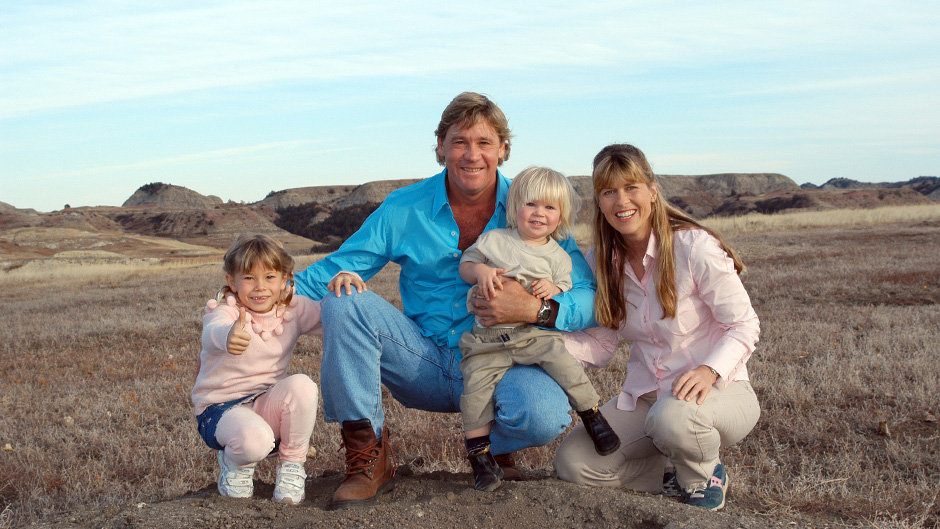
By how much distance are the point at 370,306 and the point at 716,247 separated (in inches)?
67.9

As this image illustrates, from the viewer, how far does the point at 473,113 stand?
12.1 feet

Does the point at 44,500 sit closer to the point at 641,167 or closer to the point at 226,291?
the point at 226,291

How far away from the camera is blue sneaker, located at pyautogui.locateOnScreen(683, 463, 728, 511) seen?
323 cm

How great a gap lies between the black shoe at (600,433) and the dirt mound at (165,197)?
74.1 m

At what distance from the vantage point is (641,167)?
3.38m

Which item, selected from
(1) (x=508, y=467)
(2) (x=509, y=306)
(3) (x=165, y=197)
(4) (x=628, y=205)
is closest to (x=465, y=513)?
(1) (x=508, y=467)

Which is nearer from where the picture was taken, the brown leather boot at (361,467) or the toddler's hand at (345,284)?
the brown leather boot at (361,467)

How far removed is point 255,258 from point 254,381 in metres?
0.62

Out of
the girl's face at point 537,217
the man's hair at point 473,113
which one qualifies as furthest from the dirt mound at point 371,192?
the girl's face at point 537,217

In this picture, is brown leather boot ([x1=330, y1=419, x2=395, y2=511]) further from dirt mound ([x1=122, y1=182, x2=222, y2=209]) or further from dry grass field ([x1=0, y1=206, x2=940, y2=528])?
dirt mound ([x1=122, y1=182, x2=222, y2=209])

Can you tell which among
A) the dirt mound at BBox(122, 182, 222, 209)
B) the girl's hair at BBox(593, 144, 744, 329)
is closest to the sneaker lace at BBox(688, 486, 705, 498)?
the girl's hair at BBox(593, 144, 744, 329)

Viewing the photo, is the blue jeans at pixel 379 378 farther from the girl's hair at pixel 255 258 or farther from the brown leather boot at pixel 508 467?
the girl's hair at pixel 255 258

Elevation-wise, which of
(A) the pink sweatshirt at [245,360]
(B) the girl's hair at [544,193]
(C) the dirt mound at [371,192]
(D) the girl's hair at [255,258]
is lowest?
(A) the pink sweatshirt at [245,360]

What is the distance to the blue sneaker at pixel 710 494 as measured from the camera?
3.23 metres
